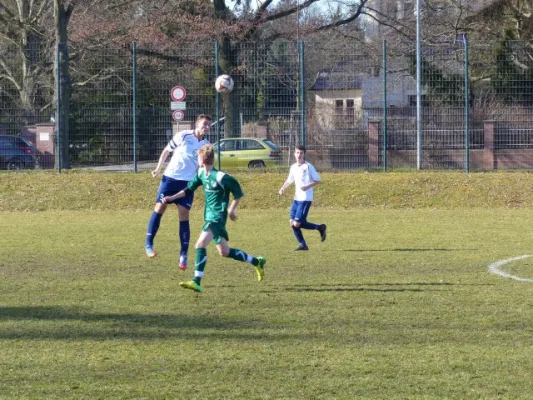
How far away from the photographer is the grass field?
19.6ft

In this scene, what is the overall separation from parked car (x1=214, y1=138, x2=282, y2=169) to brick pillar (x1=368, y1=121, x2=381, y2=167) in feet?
8.25

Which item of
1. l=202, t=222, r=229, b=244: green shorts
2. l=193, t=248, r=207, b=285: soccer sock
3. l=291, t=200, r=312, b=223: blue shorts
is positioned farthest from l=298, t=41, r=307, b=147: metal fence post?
l=193, t=248, r=207, b=285: soccer sock

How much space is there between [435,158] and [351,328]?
18914 mm

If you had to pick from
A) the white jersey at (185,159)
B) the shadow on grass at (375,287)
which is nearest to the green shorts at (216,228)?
the shadow on grass at (375,287)

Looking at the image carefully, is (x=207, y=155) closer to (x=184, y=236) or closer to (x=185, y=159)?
(x=184, y=236)

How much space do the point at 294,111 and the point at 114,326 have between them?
59.5ft

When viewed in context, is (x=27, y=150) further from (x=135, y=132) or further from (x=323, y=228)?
A: (x=323, y=228)

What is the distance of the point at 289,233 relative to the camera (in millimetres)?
16312

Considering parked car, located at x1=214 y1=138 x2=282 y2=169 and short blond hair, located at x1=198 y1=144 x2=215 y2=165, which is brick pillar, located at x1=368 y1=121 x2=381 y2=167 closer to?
parked car, located at x1=214 y1=138 x2=282 y2=169

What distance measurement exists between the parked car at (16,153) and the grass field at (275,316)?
8405 mm

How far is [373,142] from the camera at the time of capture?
25734 mm

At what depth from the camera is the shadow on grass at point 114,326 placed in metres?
7.39

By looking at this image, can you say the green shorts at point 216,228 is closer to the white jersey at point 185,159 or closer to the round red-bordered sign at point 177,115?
the white jersey at point 185,159

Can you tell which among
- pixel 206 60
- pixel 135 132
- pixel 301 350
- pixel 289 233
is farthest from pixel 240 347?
pixel 206 60
